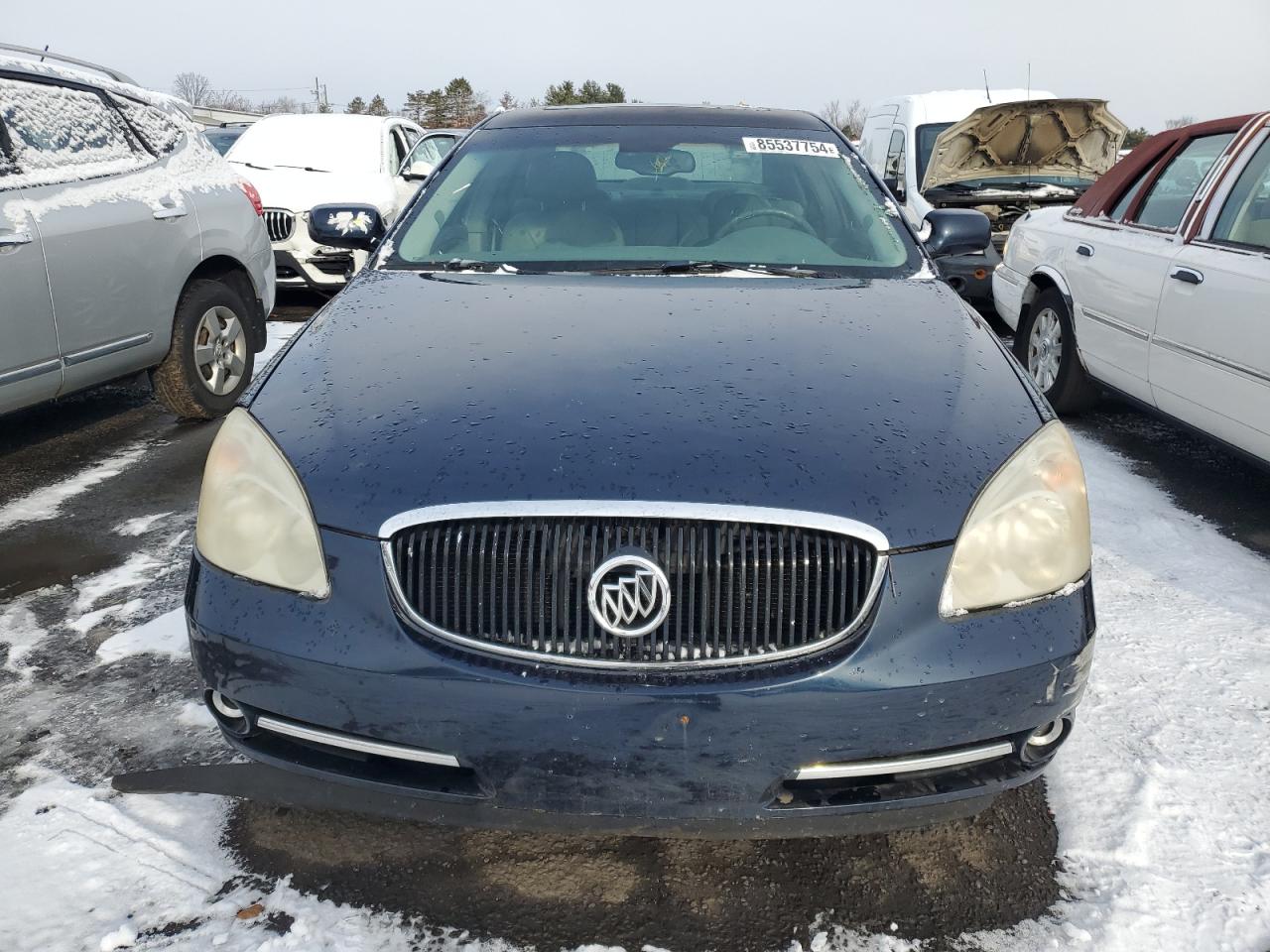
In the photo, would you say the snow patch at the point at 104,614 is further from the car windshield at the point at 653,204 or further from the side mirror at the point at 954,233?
the side mirror at the point at 954,233

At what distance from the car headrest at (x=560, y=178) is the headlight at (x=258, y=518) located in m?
1.50

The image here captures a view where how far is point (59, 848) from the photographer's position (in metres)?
2.09

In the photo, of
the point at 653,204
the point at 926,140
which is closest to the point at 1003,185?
Answer: the point at 926,140

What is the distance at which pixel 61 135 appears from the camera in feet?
14.9

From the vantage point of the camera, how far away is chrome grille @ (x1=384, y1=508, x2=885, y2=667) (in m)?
1.69

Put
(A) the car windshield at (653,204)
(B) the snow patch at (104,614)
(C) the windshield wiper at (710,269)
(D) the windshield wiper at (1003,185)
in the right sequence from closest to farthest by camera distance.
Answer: (C) the windshield wiper at (710,269) < (A) the car windshield at (653,204) < (B) the snow patch at (104,614) < (D) the windshield wiper at (1003,185)

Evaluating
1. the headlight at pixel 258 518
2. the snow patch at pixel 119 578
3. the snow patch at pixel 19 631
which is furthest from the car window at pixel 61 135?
the headlight at pixel 258 518

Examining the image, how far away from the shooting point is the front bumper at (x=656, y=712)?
1.68 meters

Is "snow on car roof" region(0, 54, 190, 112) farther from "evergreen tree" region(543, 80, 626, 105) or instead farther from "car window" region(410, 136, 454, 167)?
"evergreen tree" region(543, 80, 626, 105)

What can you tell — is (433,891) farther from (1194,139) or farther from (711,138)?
(1194,139)

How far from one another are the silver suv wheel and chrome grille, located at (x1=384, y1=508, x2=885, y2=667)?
4118mm

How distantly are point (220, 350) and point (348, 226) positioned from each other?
2390mm

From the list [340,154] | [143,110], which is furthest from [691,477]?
[340,154]

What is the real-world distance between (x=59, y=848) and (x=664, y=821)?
127cm
